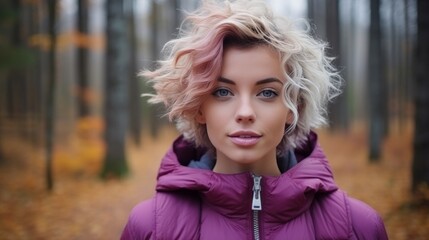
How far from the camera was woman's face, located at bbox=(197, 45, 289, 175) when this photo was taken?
172 cm

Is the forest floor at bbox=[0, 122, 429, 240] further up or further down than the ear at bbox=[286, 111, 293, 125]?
further down

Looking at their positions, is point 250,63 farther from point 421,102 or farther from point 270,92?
point 421,102

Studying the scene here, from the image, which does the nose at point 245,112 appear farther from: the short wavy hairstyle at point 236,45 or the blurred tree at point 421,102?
the blurred tree at point 421,102

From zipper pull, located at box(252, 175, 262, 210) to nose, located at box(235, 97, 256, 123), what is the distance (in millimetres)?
242

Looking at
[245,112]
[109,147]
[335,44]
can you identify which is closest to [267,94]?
[245,112]

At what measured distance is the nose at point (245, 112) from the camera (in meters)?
1.69

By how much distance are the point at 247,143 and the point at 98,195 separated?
7.35 metres

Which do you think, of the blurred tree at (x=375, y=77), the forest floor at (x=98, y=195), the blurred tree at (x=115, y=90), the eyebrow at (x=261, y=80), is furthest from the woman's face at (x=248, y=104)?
the blurred tree at (x=375, y=77)

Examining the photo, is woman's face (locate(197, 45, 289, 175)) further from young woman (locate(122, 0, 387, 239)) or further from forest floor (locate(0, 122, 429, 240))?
forest floor (locate(0, 122, 429, 240))

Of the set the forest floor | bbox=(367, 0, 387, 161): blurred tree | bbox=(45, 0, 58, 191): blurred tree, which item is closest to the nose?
the forest floor

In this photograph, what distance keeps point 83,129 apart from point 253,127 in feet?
47.4

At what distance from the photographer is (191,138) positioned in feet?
7.12

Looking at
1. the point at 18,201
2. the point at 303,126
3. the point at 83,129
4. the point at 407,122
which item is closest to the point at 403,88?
the point at 407,122

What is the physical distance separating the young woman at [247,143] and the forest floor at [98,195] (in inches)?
161
